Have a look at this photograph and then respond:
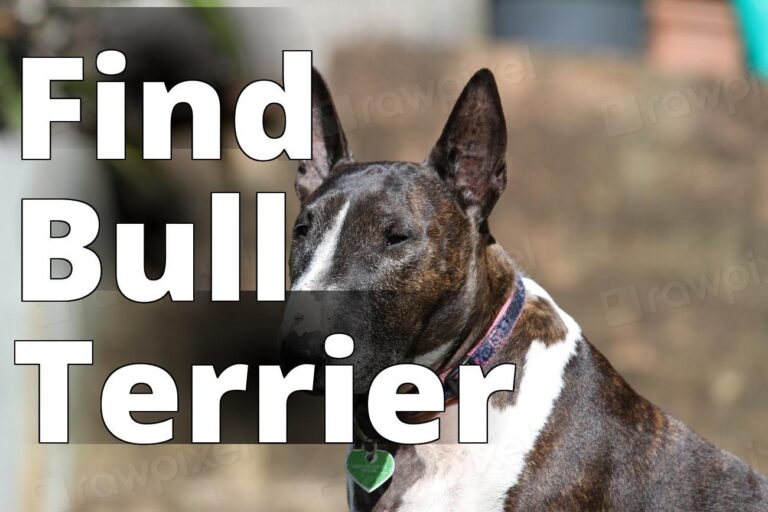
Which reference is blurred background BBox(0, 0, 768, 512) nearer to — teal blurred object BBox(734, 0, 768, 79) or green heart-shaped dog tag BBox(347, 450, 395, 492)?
teal blurred object BBox(734, 0, 768, 79)

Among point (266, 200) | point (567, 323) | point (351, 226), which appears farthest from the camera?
point (266, 200)

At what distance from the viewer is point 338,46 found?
19.3 feet

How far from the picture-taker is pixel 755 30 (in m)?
6.75

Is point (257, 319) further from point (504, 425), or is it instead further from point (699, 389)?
point (504, 425)

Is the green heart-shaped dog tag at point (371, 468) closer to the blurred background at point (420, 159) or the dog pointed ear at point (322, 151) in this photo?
the dog pointed ear at point (322, 151)

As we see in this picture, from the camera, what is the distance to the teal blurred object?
668cm

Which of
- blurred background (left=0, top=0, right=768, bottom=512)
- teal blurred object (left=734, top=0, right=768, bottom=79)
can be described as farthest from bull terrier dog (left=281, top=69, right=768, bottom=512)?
teal blurred object (left=734, top=0, right=768, bottom=79)

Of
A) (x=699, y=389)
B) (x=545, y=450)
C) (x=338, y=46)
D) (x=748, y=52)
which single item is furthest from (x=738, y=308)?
(x=545, y=450)

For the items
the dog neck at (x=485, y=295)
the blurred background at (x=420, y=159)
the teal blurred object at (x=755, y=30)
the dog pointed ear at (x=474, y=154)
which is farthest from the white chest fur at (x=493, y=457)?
the teal blurred object at (x=755, y=30)

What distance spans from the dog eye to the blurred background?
273cm

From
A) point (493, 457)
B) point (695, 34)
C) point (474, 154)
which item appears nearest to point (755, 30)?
point (695, 34)

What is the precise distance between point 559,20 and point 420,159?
4.59 feet

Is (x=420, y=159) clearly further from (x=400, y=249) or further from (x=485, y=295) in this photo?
(x=400, y=249)

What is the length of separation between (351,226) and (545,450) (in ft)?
2.24
